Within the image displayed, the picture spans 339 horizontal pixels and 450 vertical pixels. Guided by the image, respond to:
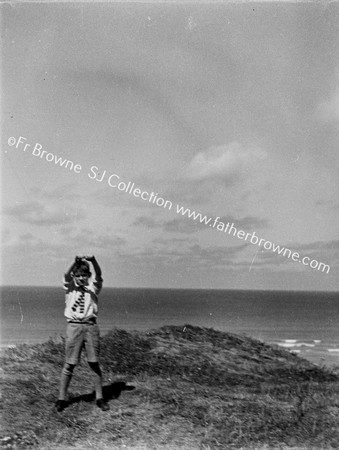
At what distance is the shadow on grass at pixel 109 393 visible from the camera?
7281 millimetres

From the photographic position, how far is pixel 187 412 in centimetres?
693

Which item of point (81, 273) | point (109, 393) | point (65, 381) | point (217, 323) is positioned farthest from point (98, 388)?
point (217, 323)

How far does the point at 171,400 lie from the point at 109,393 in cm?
101

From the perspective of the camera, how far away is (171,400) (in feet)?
24.2

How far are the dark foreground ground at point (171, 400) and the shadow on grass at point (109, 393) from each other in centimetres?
2

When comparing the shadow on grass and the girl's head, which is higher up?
the girl's head

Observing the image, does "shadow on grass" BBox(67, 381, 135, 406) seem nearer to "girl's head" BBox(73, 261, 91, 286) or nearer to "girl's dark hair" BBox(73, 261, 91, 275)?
"girl's head" BBox(73, 261, 91, 286)

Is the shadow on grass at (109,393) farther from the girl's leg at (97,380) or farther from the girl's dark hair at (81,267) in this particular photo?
the girl's dark hair at (81,267)

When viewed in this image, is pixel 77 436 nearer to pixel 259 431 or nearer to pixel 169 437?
pixel 169 437

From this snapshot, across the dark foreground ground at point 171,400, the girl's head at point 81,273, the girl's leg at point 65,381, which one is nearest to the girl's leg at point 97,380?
the dark foreground ground at point 171,400

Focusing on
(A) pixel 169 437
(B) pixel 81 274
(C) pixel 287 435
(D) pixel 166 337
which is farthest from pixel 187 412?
(D) pixel 166 337

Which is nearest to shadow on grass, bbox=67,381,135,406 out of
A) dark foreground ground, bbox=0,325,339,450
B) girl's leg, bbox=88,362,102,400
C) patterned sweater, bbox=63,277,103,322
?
dark foreground ground, bbox=0,325,339,450

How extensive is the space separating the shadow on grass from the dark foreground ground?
16mm

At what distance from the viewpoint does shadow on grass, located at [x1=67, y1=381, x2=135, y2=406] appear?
728cm
